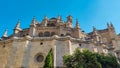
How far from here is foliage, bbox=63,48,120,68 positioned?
71.8 feet

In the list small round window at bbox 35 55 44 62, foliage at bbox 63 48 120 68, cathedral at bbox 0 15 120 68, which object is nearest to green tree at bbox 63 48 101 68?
foliage at bbox 63 48 120 68

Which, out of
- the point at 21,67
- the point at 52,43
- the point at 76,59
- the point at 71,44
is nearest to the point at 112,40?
the point at 71,44

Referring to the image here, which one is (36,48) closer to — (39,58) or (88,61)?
(39,58)

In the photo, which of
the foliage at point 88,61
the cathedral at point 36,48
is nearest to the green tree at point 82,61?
the foliage at point 88,61

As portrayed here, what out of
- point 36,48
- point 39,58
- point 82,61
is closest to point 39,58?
point 39,58

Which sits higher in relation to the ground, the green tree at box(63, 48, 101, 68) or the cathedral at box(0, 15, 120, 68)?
the cathedral at box(0, 15, 120, 68)

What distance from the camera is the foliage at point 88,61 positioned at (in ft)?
71.8

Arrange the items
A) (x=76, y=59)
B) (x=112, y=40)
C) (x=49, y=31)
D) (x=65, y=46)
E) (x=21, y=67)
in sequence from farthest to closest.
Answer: (x=112, y=40) → (x=49, y=31) → (x=65, y=46) → (x=21, y=67) → (x=76, y=59)

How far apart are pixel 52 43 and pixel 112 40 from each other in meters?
17.8

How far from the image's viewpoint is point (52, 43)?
3022 cm

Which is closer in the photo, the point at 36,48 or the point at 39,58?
the point at 39,58

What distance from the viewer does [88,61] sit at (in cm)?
2255

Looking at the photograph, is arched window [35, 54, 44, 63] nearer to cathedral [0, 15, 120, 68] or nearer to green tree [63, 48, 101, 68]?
cathedral [0, 15, 120, 68]

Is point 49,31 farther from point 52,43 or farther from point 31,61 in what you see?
point 31,61
